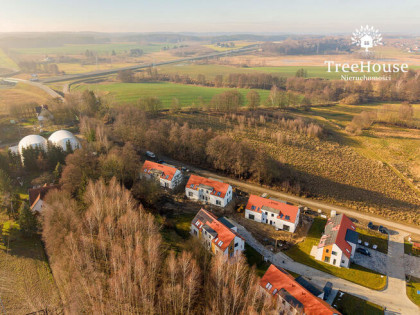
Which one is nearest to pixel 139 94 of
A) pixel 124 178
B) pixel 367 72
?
pixel 124 178

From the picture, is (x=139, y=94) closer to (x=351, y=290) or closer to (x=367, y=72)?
(x=351, y=290)

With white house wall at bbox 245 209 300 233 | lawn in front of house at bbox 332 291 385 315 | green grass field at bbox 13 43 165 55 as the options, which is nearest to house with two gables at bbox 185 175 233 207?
white house wall at bbox 245 209 300 233

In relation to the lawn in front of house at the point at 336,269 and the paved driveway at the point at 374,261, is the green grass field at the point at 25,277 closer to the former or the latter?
the lawn in front of house at the point at 336,269

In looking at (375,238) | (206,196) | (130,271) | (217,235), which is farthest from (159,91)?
(130,271)

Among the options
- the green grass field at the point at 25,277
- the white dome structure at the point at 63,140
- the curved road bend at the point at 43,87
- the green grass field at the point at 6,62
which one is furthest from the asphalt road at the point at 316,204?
the green grass field at the point at 6,62

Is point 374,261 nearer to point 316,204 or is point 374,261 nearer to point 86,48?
point 316,204

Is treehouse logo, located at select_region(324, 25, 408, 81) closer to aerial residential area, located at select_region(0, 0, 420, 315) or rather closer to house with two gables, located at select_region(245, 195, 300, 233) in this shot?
aerial residential area, located at select_region(0, 0, 420, 315)
